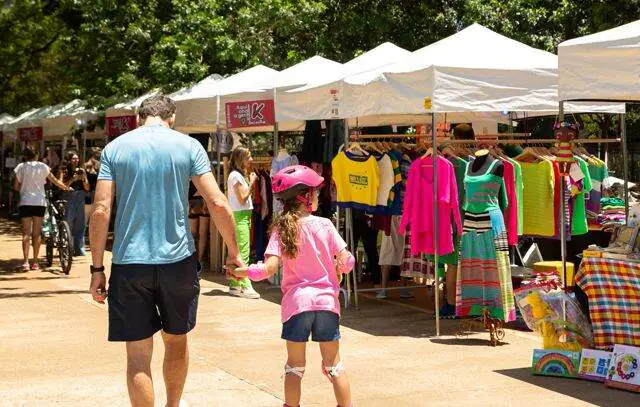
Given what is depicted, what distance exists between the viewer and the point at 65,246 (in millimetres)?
15820

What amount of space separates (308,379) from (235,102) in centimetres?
718

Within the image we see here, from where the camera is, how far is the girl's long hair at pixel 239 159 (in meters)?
12.9

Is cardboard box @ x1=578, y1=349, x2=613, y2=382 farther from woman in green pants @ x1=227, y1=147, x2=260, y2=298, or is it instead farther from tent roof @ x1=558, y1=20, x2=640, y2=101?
woman in green pants @ x1=227, y1=147, x2=260, y2=298

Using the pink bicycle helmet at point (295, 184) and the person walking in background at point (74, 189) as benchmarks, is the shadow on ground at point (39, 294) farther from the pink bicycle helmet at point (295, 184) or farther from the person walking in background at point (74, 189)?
the pink bicycle helmet at point (295, 184)

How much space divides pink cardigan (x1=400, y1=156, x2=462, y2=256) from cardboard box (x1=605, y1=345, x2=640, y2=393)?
2743 mm

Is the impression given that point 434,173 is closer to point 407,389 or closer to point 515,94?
point 515,94

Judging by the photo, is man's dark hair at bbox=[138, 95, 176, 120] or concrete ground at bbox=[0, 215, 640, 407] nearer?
man's dark hair at bbox=[138, 95, 176, 120]

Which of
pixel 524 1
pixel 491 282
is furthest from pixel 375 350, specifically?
pixel 524 1

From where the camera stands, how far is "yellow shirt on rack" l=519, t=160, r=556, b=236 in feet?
34.3

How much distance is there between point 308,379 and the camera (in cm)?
790

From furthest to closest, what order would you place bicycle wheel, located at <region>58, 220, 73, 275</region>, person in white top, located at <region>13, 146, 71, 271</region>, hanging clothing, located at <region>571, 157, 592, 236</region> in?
person in white top, located at <region>13, 146, 71, 271</region>
bicycle wheel, located at <region>58, 220, 73, 275</region>
hanging clothing, located at <region>571, 157, 592, 236</region>

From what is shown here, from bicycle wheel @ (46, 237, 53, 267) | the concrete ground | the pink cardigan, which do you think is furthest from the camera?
bicycle wheel @ (46, 237, 53, 267)

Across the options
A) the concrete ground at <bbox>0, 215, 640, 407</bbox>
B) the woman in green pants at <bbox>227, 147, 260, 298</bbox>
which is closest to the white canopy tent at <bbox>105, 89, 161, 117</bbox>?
the woman in green pants at <bbox>227, 147, 260, 298</bbox>

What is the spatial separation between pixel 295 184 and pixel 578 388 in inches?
118
